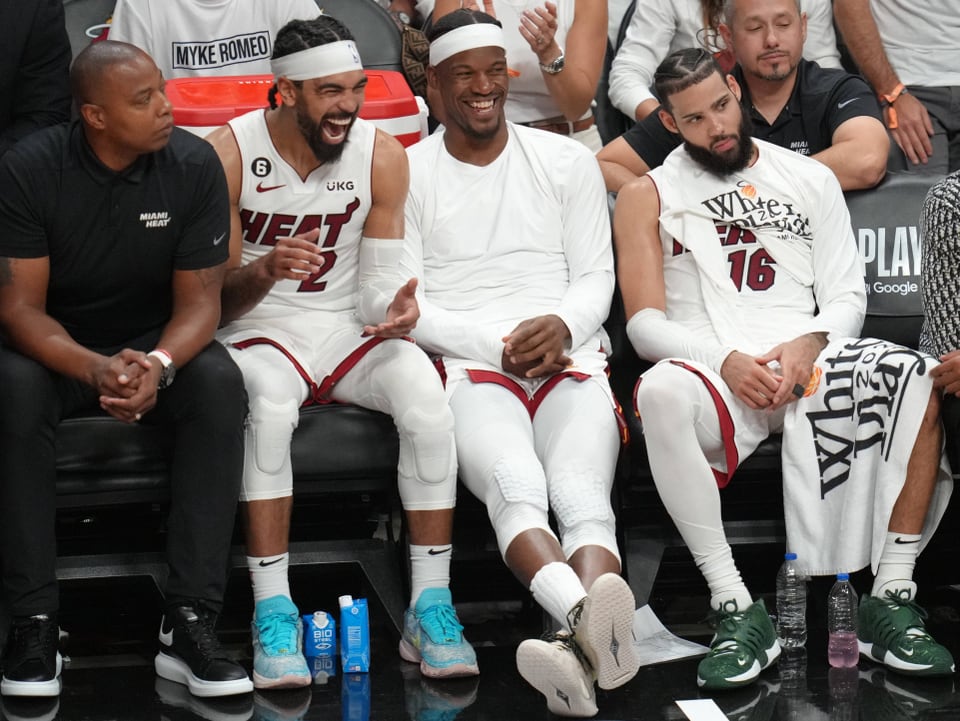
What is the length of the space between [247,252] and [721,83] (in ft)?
4.61

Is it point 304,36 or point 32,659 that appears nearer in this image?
point 32,659

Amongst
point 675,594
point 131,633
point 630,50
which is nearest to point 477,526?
point 675,594

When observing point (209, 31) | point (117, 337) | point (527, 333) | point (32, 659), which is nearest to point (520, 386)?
point (527, 333)

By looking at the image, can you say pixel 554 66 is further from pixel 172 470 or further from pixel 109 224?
pixel 172 470

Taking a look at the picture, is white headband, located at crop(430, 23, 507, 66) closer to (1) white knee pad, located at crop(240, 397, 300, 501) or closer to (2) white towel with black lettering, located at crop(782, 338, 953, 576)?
(1) white knee pad, located at crop(240, 397, 300, 501)

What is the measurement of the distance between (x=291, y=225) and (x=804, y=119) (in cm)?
173

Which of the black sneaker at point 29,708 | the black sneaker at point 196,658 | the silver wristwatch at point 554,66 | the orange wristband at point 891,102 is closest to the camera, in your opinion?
the black sneaker at point 29,708

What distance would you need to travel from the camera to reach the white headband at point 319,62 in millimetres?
3883

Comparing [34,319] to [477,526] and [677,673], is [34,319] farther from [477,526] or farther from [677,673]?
[677,673]

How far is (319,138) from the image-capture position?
12.8 ft

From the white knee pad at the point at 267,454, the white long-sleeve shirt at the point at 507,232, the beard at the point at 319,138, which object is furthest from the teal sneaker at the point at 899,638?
the beard at the point at 319,138

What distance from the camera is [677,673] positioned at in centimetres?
357

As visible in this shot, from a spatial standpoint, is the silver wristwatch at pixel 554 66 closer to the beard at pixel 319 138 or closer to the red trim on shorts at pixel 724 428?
the beard at pixel 319 138

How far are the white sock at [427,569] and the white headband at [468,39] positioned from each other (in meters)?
1.43
